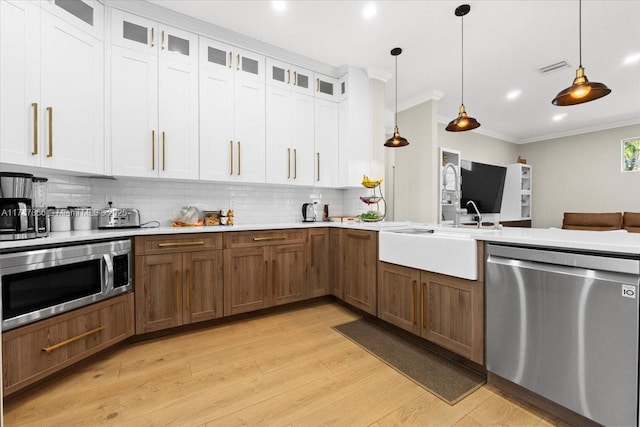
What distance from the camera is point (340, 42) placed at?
120 inches

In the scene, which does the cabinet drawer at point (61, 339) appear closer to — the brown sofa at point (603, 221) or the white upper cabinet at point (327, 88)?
the white upper cabinet at point (327, 88)

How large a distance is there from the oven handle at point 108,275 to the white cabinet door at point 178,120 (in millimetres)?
896

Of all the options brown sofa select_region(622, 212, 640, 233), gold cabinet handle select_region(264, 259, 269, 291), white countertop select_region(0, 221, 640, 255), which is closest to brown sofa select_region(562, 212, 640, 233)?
brown sofa select_region(622, 212, 640, 233)

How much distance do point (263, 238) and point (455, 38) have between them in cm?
294

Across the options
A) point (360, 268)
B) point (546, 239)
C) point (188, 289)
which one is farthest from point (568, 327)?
point (188, 289)

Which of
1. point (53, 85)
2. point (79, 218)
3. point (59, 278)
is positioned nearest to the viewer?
point (59, 278)

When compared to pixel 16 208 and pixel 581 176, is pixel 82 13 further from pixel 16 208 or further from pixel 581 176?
pixel 581 176

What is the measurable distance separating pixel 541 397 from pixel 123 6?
415 cm

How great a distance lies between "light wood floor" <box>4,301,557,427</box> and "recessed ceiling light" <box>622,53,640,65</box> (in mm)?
4332

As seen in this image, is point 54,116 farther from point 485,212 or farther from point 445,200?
point 485,212

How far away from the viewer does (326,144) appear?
11.9ft

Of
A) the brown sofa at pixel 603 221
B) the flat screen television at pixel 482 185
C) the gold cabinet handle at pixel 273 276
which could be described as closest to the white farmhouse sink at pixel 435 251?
the gold cabinet handle at pixel 273 276

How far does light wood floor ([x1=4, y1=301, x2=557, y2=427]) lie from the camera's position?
1.48 metres

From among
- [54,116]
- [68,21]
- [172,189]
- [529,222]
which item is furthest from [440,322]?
[529,222]
